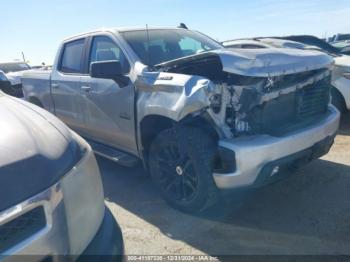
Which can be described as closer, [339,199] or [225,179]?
[225,179]

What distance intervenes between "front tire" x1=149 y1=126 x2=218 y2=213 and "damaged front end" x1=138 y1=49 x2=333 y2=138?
218 millimetres

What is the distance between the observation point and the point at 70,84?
197 inches

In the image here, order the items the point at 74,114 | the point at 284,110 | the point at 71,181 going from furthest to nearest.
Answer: the point at 74,114 → the point at 284,110 → the point at 71,181

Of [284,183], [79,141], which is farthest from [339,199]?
[79,141]

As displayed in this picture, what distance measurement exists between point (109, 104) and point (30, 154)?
264 cm

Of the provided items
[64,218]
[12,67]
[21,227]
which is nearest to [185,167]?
[64,218]

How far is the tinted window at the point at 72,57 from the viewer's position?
16.6ft

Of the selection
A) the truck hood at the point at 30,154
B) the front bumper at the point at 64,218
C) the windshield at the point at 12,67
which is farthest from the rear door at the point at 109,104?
the windshield at the point at 12,67

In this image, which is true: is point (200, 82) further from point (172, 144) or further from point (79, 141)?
point (79, 141)

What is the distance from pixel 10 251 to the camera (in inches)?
56.0

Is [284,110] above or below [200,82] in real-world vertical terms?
below

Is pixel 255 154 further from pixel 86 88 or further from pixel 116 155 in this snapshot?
pixel 86 88

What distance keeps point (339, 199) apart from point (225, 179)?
1443 millimetres

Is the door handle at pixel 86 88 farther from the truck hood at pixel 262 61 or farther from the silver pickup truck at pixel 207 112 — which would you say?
the truck hood at pixel 262 61
